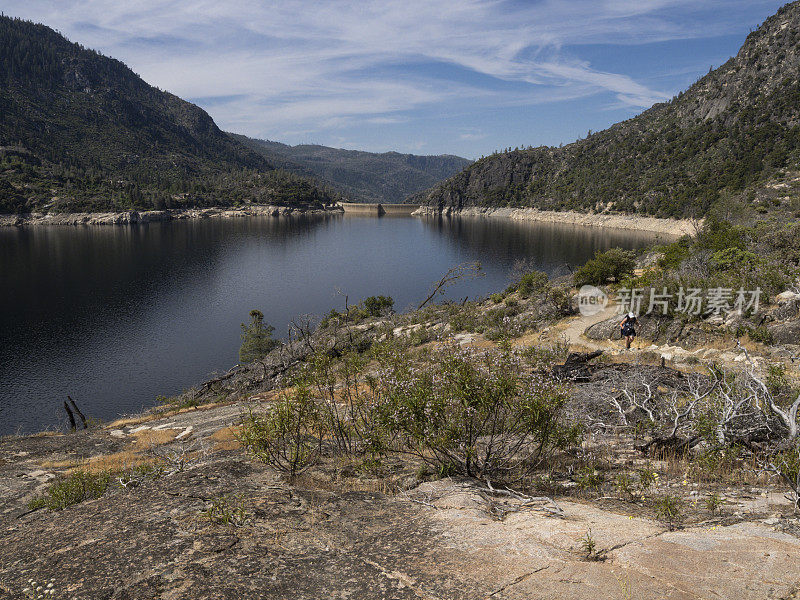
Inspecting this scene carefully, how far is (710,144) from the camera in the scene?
370 ft

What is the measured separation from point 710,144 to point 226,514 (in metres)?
139

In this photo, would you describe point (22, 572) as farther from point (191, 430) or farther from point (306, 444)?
point (191, 430)

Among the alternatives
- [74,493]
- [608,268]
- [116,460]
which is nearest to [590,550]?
[74,493]

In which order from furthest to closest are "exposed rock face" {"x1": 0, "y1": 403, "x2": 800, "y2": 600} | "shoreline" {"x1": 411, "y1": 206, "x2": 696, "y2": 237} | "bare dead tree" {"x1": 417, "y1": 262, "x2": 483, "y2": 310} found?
"shoreline" {"x1": 411, "y1": 206, "x2": 696, "y2": 237}
"bare dead tree" {"x1": 417, "y1": 262, "x2": 483, "y2": 310}
"exposed rock face" {"x1": 0, "y1": 403, "x2": 800, "y2": 600}

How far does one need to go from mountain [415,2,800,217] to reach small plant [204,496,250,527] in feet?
307

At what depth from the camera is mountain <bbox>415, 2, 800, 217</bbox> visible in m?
91.1

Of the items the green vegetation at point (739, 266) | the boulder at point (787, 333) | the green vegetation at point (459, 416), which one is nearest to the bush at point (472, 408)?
the green vegetation at point (459, 416)

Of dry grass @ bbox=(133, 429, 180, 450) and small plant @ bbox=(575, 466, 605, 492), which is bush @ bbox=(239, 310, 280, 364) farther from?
small plant @ bbox=(575, 466, 605, 492)

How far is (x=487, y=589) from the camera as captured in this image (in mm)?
3781

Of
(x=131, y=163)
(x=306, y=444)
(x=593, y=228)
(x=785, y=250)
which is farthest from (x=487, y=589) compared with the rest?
(x=131, y=163)

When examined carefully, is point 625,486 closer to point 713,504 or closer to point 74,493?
point 713,504

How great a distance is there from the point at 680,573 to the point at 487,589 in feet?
5.18

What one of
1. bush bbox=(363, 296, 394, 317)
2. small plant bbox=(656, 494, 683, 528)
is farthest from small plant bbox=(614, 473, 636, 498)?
bush bbox=(363, 296, 394, 317)

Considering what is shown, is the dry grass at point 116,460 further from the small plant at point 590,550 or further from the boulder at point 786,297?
the boulder at point 786,297
